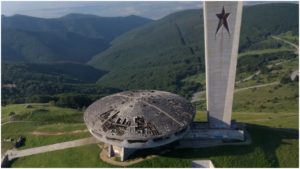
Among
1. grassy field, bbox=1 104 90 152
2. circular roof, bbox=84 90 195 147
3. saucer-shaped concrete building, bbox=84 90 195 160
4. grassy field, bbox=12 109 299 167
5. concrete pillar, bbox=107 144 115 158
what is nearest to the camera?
saucer-shaped concrete building, bbox=84 90 195 160

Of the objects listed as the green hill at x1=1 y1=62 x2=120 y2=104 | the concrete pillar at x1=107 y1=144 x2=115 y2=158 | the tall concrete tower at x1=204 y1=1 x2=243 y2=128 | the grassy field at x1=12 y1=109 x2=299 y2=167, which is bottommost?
the green hill at x1=1 y1=62 x2=120 y2=104

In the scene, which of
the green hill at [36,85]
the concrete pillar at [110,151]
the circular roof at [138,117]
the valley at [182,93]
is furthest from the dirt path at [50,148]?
the green hill at [36,85]

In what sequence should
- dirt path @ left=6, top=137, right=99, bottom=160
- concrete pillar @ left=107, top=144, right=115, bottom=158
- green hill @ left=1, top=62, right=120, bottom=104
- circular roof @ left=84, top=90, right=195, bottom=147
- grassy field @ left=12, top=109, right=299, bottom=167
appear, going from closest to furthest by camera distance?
circular roof @ left=84, top=90, right=195, bottom=147, grassy field @ left=12, top=109, right=299, bottom=167, concrete pillar @ left=107, top=144, right=115, bottom=158, dirt path @ left=6, top=137, right=99, bottom=160, green hill @ left=1, top=62, right=120, bottom=104

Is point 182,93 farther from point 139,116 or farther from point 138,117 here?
point 138,117

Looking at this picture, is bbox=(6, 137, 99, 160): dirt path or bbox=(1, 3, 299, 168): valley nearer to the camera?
bbox=(1, 3, 299, 168): valley

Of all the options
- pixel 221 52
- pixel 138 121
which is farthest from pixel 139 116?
pixel 221 52

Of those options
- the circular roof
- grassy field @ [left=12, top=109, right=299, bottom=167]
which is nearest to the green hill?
grassy field @ [left=12, top=109, right=299, bottom=167]

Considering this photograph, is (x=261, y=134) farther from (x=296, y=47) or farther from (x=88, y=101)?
(x=296, y=47)

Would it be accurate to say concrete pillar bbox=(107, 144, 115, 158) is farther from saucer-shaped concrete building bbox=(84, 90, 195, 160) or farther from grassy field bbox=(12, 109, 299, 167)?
grassy field bbox=(12, 109, 299, 167)
